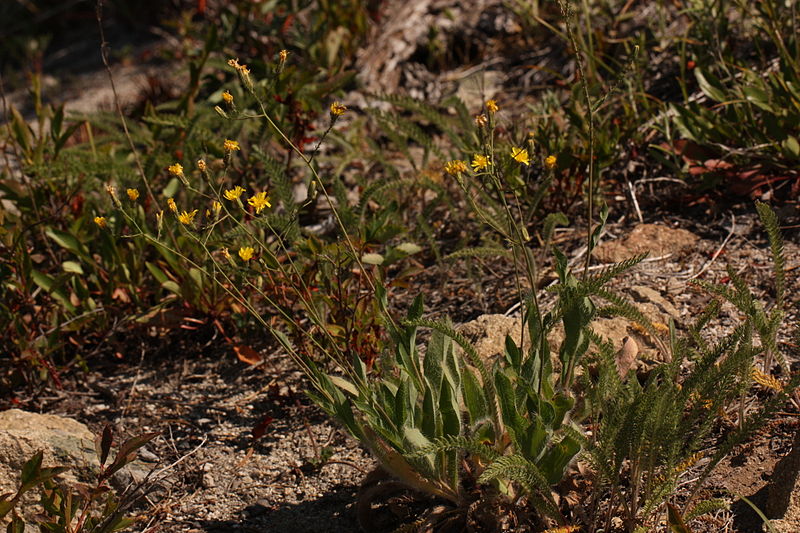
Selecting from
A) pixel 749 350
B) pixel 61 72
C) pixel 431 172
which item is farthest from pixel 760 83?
pixel 61 72

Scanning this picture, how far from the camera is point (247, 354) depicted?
2787 millimetres

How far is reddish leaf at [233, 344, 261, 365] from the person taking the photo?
2.77 metres

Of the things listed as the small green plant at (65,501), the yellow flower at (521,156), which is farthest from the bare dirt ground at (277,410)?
the yellow flower at (521,156)

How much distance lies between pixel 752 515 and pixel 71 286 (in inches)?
95.3

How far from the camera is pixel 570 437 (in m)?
1.78

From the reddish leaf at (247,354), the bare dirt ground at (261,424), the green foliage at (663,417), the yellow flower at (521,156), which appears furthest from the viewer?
the reddish leaf at (247,354)

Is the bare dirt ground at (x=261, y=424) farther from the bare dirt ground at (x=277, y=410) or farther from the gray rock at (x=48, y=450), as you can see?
the gray rock at (x=48, y=450)

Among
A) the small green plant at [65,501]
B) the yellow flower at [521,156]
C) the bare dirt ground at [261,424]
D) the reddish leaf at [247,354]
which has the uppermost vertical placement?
the yellow flower at [521,156]

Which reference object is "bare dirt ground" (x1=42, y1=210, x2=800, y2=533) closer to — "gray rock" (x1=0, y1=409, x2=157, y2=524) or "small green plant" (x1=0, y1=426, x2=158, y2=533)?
"gray rock" (x1=0, y1=409, x2=157, y2=524)

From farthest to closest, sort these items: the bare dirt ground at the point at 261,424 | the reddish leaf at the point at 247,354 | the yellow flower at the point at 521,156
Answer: the reddish leaf at the point at 247,354 < the bare dirt ground at the point at 261,424 < the yellow flower at the point at 521,156

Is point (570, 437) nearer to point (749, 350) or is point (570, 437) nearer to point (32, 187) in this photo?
point (749, 350)

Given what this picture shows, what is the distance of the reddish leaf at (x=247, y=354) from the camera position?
2.77 m

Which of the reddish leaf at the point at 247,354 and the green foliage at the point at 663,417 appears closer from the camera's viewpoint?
the green foliage at the point at 663,417

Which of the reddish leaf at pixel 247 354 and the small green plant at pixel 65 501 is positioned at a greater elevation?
the small green plant at pixel 65 501
